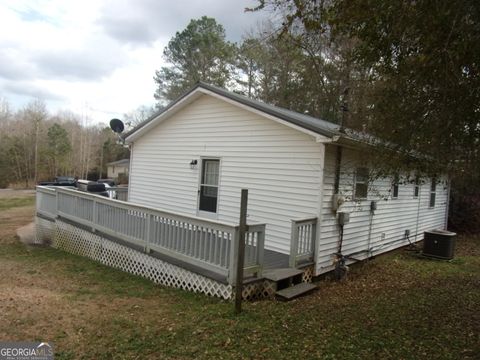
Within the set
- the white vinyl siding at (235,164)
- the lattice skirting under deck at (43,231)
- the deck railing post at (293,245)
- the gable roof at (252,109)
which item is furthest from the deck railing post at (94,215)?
the deck railing post at (293,245)

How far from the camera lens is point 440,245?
29.8ft

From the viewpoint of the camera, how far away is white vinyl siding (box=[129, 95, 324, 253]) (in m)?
6.78

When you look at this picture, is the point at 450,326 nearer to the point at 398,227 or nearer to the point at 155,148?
the point at 398,227

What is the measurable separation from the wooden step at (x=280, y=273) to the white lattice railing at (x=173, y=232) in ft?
0.72

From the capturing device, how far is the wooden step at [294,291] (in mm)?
5321

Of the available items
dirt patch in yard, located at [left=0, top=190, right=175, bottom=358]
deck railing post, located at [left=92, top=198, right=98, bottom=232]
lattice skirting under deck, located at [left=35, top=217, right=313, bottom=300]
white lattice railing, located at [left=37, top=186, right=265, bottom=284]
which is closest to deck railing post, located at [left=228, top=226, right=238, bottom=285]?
white lattice railing, located at [left=37, top=186, right=265, bottom=284]

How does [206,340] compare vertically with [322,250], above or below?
below

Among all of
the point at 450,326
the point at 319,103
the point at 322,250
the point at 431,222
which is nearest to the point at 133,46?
the point at 319,103

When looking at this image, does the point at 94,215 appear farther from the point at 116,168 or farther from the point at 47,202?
the point at 116,168

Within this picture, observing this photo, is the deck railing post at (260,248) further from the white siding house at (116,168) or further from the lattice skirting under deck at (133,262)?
the white siding house at (116,168)

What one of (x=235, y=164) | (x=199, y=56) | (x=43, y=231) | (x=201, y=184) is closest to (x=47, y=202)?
(x=43, y=231)

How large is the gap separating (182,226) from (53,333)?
100 inches

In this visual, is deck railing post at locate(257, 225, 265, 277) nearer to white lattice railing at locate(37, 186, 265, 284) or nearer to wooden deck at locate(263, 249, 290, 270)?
white lattice railing at locate(37, 186, 265, 284)

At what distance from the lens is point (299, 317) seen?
457 centimetres
